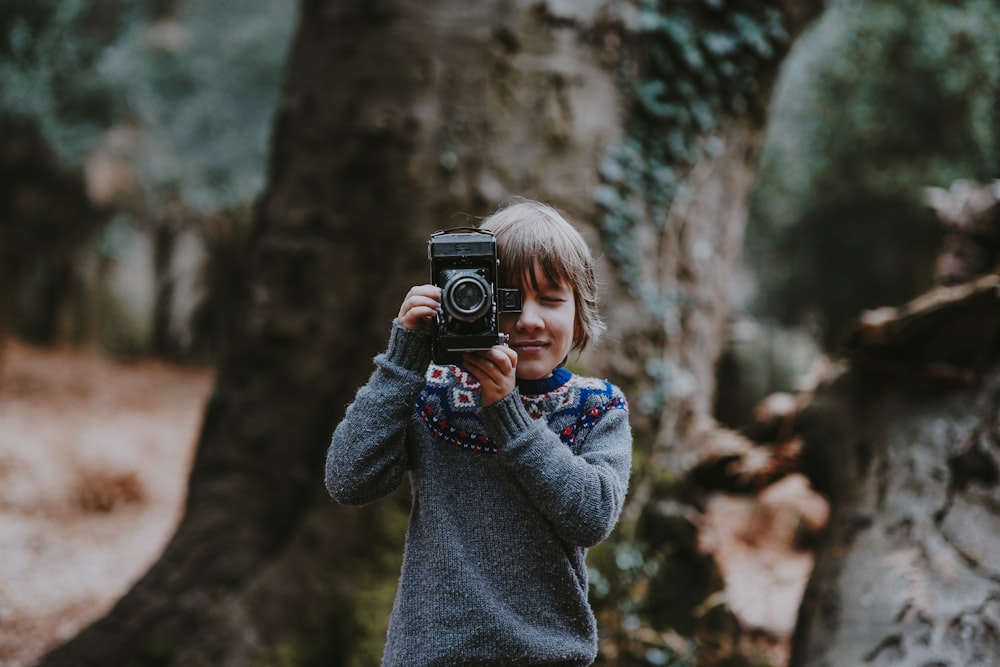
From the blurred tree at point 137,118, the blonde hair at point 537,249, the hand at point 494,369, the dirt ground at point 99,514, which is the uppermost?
the blurred tree at point 137,118

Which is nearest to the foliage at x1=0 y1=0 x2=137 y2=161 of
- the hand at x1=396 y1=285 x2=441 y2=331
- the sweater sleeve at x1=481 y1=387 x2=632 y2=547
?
the hand at x1=396 y1=285 x2=441 y2=331

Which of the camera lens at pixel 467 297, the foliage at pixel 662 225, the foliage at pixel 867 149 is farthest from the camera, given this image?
the foliage at pixel 867 149

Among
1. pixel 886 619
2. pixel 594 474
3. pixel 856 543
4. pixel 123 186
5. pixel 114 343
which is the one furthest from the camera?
pixel 114 343

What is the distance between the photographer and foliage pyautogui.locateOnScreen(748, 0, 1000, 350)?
8328 millimetres

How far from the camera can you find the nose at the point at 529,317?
5.14 ft

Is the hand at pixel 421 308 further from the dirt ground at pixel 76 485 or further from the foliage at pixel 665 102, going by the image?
the dirt ground at pixel 76 485

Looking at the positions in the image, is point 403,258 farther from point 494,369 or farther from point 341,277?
point 494,369

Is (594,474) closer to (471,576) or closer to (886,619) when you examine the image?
(471,576)

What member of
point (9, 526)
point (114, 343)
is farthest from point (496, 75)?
point (114, 343)

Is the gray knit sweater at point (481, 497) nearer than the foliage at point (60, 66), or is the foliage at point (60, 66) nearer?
the gray knit sweater at point (481, 497)

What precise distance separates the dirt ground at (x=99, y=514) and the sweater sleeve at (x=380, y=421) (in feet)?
7.28

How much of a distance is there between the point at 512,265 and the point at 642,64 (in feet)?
6.68

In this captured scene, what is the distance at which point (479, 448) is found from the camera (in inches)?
64.3

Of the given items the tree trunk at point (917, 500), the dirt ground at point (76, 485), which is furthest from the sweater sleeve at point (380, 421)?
the dirt ground at point (76, 485)
